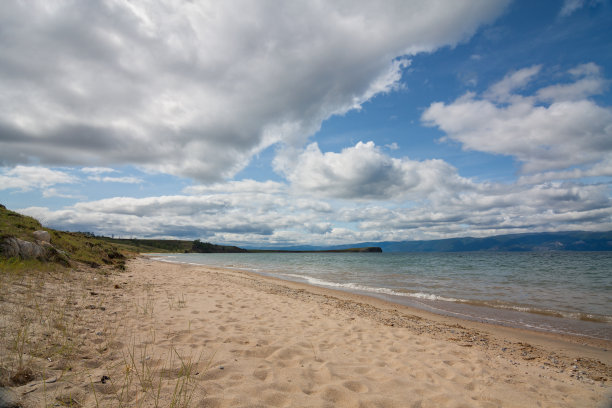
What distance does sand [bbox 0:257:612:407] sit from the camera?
3712 mm

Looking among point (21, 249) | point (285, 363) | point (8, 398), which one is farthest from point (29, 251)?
point (285, 363)

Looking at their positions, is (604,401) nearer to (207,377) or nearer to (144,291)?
(207,377)

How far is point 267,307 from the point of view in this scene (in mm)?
10609

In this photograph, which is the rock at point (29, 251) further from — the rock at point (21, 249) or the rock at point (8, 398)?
the rock at point (8, 398)

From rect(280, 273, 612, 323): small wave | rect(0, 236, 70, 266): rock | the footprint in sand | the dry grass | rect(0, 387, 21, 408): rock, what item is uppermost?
rect(0, 236, 70, 266): rock

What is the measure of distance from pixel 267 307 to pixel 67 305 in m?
5.95

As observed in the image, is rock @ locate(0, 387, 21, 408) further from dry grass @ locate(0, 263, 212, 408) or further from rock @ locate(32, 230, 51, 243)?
rock @ locate(32, 230, 51, 243)

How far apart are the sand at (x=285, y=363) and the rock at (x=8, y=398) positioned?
107mm

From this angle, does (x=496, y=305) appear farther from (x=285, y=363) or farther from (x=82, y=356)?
(x=82, y=356)

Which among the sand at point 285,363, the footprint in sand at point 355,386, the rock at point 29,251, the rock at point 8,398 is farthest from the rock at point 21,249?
the footprint in sand at point 355,386

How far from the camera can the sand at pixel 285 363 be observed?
3712 millimetres

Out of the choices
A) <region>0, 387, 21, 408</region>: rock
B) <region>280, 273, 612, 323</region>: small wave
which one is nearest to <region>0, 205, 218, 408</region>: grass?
<region>0, 387, 21, 408</region>: rock

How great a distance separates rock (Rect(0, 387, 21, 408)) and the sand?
107 millimetres

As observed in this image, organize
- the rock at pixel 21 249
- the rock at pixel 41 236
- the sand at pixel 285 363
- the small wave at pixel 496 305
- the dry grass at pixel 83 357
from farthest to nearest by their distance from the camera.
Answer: the rock at pixel 41 236
the small wave at pixel 496 305
the rock at pixel 21 249
the sand at pixel 285 363
the dry grass at pixel 83 357
